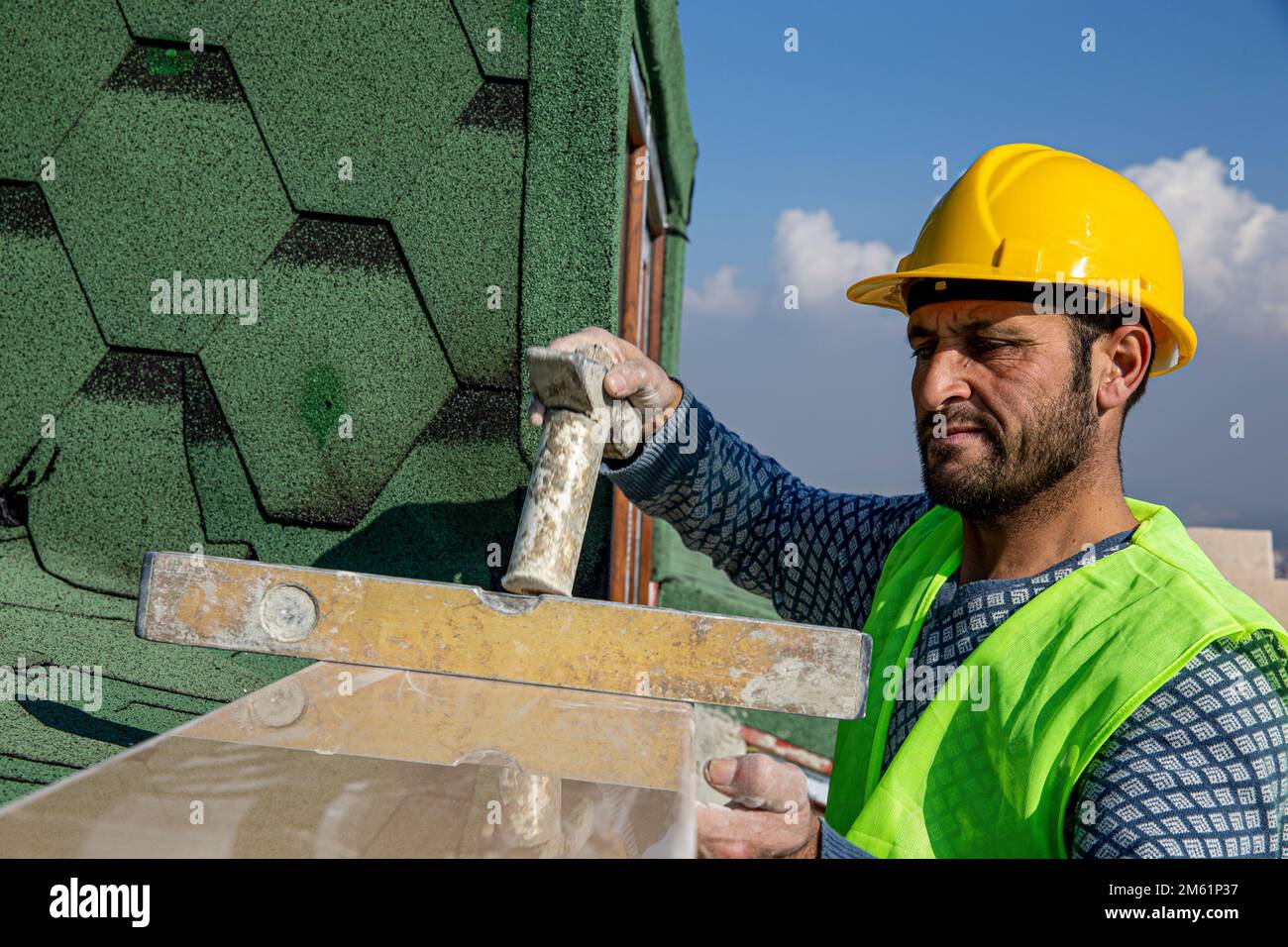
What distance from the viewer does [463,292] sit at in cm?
230

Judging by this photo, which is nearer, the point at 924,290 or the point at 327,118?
the point at 924,290

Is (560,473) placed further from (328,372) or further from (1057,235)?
(1057,235)

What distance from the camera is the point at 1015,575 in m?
2.00

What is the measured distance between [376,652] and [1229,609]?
1367 mm

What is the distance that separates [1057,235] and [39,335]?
93.6 inches

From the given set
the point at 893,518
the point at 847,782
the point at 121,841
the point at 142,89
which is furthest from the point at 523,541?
the point at 142,89

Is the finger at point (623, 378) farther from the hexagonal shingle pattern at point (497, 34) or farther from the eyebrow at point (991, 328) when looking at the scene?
the hexagonal shingle pattern at point (497, 34)

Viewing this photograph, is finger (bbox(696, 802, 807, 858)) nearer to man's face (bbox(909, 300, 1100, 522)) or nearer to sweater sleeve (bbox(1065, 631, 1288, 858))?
sweater sleeve (bbox(1065, 631, 1288, 858))

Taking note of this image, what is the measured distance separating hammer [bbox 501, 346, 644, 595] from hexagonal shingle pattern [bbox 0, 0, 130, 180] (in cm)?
159

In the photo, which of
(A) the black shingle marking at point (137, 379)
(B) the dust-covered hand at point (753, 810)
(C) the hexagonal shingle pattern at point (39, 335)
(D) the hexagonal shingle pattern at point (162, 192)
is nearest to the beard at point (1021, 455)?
(B) the dust-covered hand at point (753, 810)

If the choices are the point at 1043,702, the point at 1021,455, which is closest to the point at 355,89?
the point at 1021,455

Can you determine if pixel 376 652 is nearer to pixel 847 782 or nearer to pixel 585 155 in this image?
pixel 847 782

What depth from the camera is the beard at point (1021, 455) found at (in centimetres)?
194

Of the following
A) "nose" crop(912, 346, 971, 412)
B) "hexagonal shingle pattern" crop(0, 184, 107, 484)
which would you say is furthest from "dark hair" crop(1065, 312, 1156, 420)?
"hexagonal shingle pattern" crop(0, 184, 107, 484)
